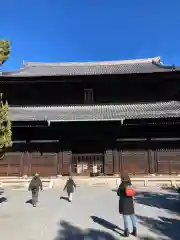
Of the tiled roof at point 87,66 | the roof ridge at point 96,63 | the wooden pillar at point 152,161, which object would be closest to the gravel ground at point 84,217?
the wooden pillar at point 152,161

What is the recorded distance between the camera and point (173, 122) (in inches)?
693

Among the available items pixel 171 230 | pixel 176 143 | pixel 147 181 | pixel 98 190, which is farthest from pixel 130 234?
pixel 176 143

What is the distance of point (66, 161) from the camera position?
18.2m

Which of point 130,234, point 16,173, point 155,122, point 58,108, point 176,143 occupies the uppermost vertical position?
point 58,108

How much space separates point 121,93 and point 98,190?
29.4 feet


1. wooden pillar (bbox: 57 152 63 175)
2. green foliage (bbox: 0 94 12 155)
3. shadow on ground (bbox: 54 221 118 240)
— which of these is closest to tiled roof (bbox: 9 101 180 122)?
wooden pillar (bbox: 57 152 63 175)

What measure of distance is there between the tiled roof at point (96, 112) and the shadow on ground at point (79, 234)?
985 cm

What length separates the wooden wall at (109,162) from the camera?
18094 millimetres

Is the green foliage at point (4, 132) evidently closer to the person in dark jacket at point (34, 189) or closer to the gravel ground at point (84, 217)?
the person in dark jacket at point (34, 189)

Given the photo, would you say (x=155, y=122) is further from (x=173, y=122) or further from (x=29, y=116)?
(x=29, y=116)

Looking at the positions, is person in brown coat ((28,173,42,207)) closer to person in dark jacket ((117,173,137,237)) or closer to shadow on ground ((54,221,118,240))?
shadow on ground ((54,221,118,240))

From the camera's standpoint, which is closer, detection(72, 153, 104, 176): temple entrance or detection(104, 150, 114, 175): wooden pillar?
detection(104, 150, 114, 175): wooden pillar

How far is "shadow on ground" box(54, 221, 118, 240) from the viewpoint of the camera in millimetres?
6973

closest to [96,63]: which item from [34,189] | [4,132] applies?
[34,189]
